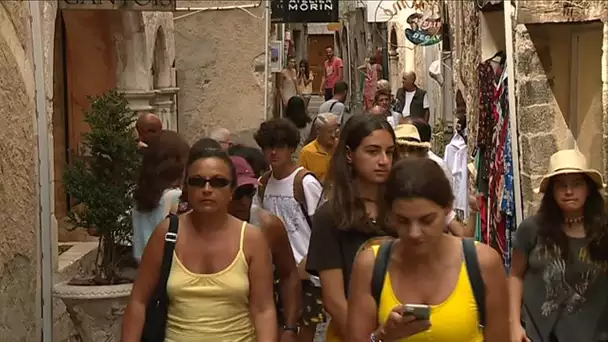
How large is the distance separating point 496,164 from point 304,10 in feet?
37.7

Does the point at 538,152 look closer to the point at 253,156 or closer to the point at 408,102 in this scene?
the point at 253,156

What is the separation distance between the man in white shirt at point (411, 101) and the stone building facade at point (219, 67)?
1.80m

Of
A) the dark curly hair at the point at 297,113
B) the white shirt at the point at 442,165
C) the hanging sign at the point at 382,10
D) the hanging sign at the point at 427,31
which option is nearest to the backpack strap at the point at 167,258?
the white shirt at the point at 442,165

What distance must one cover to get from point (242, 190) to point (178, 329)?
2.49 ft

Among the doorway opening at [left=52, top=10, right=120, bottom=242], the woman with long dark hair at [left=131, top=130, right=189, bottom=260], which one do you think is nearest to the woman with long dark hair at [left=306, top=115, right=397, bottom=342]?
the woman with long dark hair at [left=131, top=130, right=189, bottom=260]

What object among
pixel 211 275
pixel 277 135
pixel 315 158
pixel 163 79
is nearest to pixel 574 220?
pixel 211 275

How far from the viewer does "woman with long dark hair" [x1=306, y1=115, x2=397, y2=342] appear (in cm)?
385

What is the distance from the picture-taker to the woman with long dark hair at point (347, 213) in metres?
3.85

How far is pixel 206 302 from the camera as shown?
3.75 metres

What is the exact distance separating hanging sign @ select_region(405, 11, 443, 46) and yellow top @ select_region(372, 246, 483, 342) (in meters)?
10.9

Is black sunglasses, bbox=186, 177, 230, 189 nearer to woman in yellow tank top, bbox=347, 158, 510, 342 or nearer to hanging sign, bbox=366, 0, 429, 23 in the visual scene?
woman in yellow tank top, bbox=347, 158, 510, 342

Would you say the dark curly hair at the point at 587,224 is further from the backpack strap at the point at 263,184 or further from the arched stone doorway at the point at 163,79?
the arched stone doorway at the point at 163,79

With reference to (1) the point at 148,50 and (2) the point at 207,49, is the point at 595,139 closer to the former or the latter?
(1) the point at 148,50

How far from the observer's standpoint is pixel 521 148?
6.84 m
